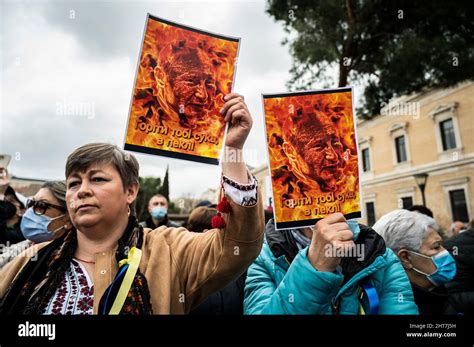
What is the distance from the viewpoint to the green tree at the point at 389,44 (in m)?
4.71

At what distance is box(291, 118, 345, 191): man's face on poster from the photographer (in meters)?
1.17

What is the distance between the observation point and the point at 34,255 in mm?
1214

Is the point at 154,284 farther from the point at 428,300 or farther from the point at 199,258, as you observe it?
the point at 428,300

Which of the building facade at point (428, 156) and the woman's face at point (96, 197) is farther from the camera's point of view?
the building facade at point (428, 156)

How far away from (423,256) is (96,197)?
1564 mm

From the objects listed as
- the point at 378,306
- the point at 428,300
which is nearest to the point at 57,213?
the point at 378,306

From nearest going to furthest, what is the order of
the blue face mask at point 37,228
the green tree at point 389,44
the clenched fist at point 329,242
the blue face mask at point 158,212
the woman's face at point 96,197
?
the clenched fist at point 329,242
the woman's face at point 96,197
the blue face mask at point 37,228
the blue face mask at point 158,212
the green tree at point 389,44

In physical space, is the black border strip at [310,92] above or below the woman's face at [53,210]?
above

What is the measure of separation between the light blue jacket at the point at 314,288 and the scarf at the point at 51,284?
415mm

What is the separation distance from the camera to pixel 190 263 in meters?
1.21

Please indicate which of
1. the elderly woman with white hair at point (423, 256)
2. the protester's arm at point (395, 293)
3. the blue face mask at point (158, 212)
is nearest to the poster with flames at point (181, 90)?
the protester's arm at point (395, 293)

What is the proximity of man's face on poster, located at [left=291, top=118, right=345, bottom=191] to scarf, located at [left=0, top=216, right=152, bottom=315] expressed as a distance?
0.62 metres

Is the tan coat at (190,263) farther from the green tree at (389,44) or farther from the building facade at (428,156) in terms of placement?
the building facade at (428,156)

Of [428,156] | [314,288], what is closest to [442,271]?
[314,288]
